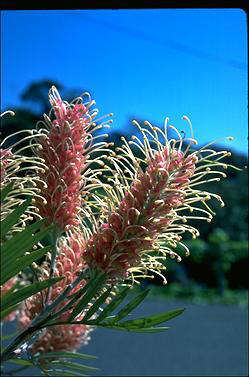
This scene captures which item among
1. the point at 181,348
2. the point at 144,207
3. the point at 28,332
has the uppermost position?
the point at 144,207

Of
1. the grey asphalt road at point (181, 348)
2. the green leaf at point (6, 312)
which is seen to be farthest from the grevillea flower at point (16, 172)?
the grey asphalt road at point (181, 348)

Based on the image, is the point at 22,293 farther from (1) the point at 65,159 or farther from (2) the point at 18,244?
(1) the point at 65,159

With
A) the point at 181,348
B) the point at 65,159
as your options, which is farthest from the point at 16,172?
the point at 181,348

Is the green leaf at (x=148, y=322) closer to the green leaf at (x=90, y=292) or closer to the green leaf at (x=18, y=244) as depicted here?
the green leaf at (x=90, y=292)

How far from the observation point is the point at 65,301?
70 cm

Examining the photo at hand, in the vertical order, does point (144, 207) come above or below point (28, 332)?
above

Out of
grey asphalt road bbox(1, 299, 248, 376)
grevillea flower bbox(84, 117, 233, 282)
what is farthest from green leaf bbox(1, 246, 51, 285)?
grey asphalt road bbox(1, 299, 248, 376)

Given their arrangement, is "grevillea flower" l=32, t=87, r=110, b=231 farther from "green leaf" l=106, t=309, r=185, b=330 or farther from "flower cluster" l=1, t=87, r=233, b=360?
"green leaf" l=106, t=309, r=185, b=330

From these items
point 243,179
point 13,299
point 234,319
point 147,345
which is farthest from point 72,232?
point 243,179

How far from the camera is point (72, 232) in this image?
72cm

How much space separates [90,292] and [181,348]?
286 inches

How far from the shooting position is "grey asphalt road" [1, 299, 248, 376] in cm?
723

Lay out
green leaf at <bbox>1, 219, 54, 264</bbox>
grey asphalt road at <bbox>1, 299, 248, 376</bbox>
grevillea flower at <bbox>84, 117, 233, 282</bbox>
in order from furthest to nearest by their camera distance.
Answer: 1. grey asphalt road at <bbox>1, 299, 248, 376</bbox>
2. grevillea flower at <bbox>84, 117, 233, 282</bbox>
3. green leaf at <bbox>1, 219, 54, 264</bbox>

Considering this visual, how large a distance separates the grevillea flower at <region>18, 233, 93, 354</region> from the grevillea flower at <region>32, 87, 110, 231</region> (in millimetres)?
54
